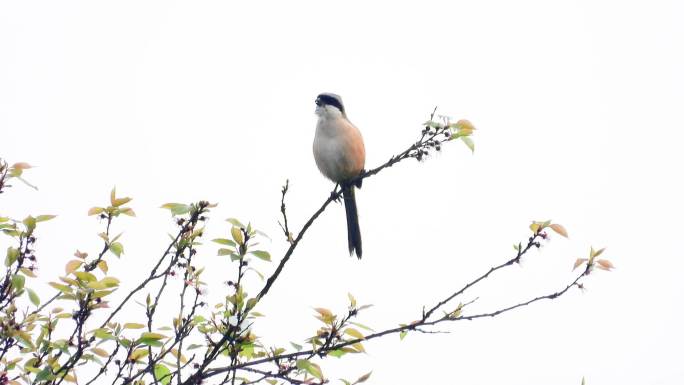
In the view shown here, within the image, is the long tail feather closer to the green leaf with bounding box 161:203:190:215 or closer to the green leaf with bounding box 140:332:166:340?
the green leaf with bounding box 161:203:190:215

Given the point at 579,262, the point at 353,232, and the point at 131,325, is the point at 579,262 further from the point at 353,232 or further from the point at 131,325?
the point at 353,232

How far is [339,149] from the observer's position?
23.8 feet

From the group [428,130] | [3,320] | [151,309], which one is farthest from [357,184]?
[3,320]

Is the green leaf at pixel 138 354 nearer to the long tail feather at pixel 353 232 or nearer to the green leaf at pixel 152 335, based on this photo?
the green leaf at pixel 152 335

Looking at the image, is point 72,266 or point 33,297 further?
point 72,266

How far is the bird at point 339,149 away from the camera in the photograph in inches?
285

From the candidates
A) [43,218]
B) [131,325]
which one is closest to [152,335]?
[131,325]

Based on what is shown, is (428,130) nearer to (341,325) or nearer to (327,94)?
(341,325)

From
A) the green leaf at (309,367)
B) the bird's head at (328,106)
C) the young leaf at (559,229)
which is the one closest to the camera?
the green leaf at (309,367)

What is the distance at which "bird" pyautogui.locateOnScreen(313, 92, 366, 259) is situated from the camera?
23.8ft

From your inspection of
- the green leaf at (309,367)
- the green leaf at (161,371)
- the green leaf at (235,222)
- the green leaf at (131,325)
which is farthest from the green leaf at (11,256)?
the green leaf at (309,367)

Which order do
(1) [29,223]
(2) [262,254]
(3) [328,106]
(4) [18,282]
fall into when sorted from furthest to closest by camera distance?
(3) [328,106], (2) [262,254], (1) [29,223], (4) [18,282]

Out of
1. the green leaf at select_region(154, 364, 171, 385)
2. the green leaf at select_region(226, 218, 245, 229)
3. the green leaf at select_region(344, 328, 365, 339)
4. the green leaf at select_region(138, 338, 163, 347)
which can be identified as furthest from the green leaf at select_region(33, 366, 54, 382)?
the green leaf at select_region(344, 328, 365, 339)

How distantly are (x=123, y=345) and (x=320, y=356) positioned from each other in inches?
29.3
